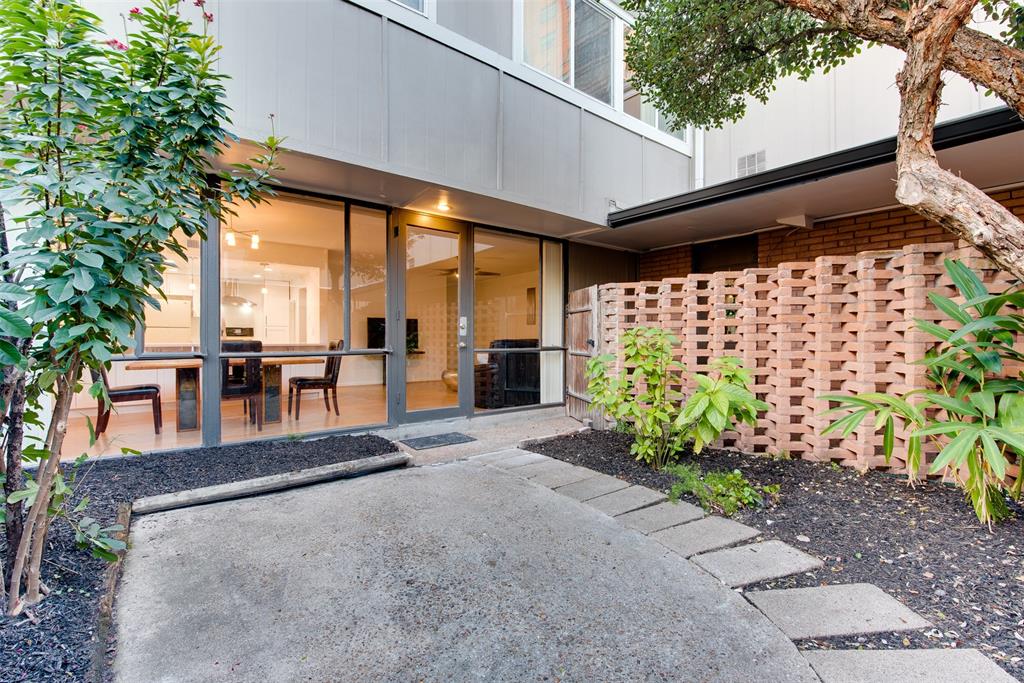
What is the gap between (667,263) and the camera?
7840mm

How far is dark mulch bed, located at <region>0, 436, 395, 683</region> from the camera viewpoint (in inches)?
62.4

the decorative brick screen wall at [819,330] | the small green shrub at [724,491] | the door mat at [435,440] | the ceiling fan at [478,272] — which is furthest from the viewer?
the ceiling fan at [478,272]

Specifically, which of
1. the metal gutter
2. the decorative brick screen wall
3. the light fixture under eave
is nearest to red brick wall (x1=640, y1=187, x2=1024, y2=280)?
the metal gutter

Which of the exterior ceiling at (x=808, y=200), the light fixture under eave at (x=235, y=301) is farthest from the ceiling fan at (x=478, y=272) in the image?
the light fixture under eave at (x=235, y=301)

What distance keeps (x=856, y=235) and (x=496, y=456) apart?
5110mm

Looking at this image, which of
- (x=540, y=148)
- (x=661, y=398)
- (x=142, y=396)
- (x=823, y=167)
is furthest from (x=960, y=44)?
(x=142, y=396)

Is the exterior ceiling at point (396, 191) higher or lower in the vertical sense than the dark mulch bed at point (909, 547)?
higher

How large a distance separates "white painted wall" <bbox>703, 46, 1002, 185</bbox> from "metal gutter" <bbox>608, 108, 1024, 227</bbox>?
7.08 feet

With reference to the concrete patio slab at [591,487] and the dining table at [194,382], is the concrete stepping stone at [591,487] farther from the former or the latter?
the dining table at [194,382]

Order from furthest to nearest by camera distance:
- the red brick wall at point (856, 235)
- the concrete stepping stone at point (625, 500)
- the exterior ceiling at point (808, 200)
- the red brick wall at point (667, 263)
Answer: the red brick wall at point (667, 263) → the red brick wall at point (856, 235) → the exterior ceiling at point (808, 200) → the concrete stepping stone at point (625, 500)

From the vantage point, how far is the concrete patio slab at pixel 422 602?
1.70 meters

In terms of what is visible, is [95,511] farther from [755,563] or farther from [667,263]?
[667,263]

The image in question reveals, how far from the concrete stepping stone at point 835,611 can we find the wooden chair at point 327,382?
4.32 metres

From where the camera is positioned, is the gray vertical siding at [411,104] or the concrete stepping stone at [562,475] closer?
the concrete stepping stone at [562,475]
